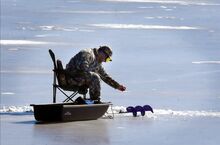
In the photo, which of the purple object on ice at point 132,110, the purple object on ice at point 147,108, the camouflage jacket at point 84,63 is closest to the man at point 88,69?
the camouflage jacket at point 84,63

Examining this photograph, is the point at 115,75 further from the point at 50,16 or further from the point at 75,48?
the point at 50,16

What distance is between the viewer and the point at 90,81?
10.6m

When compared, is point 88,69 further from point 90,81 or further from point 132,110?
point 132,110

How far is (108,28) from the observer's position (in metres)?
24.6

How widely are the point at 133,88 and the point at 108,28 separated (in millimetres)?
11352

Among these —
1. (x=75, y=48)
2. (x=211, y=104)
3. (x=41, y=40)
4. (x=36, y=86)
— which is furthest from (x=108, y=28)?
(x=211, y=104)

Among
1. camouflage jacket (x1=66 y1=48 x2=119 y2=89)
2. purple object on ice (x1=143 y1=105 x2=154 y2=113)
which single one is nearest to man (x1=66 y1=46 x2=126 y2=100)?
camouflage jacket (x1=66 y1=48 x2=119 y2=89)

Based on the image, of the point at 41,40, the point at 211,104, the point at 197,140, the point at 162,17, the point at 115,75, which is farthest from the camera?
the point at 162,17

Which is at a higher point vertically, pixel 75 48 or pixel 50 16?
pixel 50 16

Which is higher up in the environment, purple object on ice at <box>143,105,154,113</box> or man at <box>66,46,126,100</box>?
man at <box>66,46,126,100</box>

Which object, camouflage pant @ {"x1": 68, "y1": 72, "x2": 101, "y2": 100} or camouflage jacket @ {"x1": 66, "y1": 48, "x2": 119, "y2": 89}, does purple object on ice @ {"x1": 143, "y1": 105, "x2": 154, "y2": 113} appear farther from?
camouflage jacket @ {"x1": 66, "y1": 48, "x2": 119, "y2": 89}

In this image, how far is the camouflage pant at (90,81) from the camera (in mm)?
10625

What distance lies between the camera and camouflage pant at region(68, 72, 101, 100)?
10625 mm

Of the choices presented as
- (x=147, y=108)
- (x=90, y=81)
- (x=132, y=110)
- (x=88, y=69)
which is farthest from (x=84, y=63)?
(x=147, y=108)
